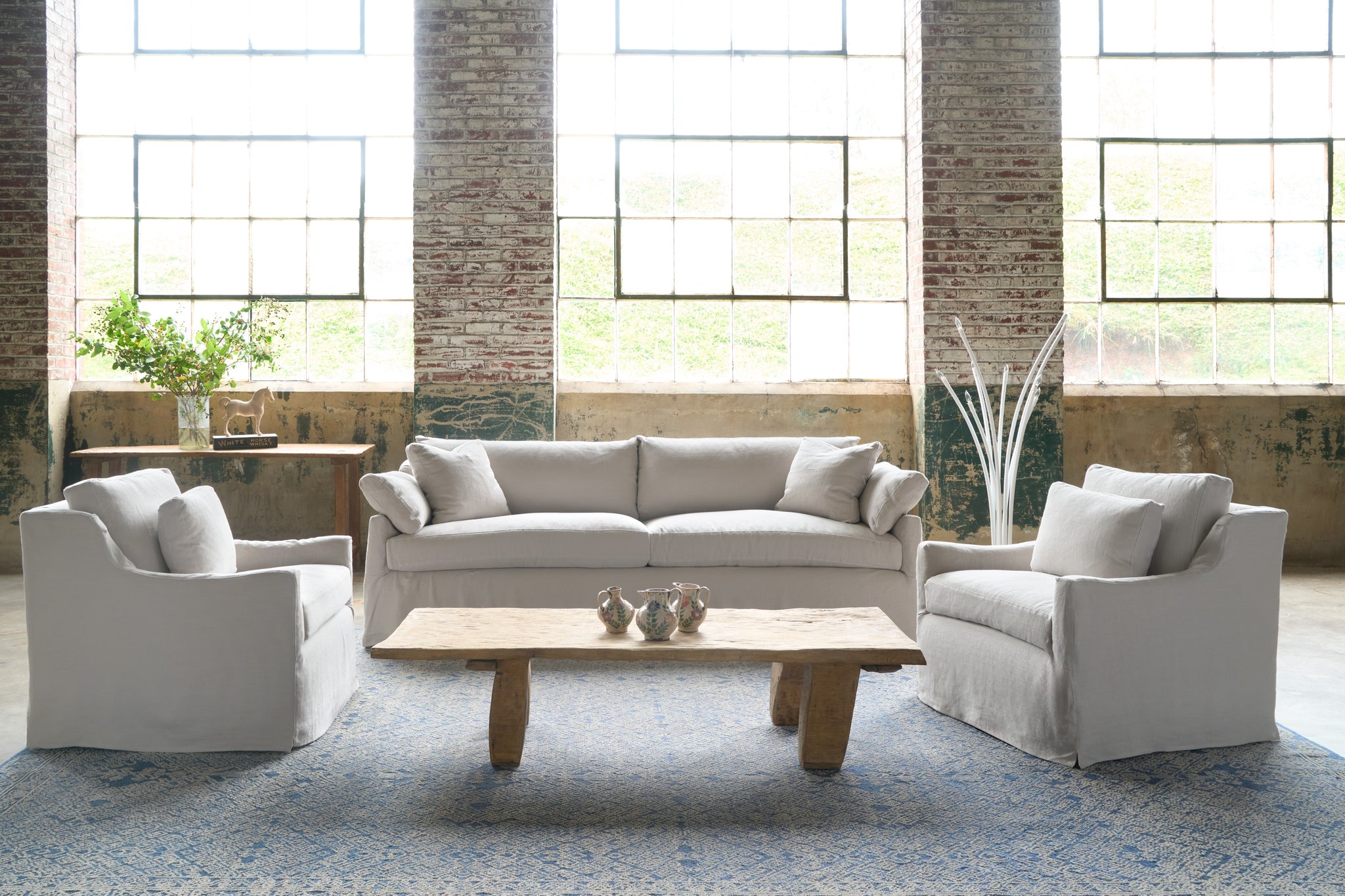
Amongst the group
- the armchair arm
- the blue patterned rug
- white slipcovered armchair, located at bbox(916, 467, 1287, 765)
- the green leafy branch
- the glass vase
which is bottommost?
the blue patterned rug

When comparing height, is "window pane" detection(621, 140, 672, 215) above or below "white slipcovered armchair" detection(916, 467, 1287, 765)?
above

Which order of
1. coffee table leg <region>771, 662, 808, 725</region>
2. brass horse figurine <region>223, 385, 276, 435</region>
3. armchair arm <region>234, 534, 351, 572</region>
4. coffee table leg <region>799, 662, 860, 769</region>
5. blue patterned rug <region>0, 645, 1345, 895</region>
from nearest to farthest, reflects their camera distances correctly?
blue patterned rug <region>0, 645, 1345, 895</region> < coffee table leg <region>799, 662, 860, 769</region> < coffee table leg <region>771, 662, 808, 725</region> < armchair arm <region>234, 534, 351, 572</region> < brass horse figurine <region>223, 385, 276, 435</region>

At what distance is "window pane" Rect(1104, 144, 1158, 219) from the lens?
21.1 feet

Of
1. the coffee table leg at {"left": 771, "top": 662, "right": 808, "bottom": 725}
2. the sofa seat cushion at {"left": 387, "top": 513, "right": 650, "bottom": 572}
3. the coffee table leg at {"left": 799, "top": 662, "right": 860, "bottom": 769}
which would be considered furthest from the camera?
the sofa seat cushion at {"left": 387, "top": 513, "right": 650, "bottom": 572}

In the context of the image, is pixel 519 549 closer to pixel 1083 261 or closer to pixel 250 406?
pixel 250 406

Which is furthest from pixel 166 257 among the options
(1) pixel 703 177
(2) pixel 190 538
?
(2) pixel 190 538

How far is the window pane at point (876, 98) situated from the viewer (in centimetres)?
642

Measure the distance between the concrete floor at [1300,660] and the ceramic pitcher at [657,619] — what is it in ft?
6.26

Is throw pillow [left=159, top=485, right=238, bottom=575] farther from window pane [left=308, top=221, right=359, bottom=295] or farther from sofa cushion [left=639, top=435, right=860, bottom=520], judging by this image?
window pane [left=308, top=221, right=359, bottom=295]

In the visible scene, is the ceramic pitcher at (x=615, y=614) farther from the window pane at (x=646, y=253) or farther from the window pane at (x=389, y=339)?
the window pane at (x=389, y=339)

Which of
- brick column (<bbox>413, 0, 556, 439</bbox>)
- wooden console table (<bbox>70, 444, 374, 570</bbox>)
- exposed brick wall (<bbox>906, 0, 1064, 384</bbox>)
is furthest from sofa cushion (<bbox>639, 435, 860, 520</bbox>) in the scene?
wooden console table (<bbox>70, 444, 374, 570</bbox>)

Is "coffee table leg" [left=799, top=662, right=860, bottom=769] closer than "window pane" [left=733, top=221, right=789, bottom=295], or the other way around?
"coffee table leg" [left=799, top=662, right=860, bottom=769]

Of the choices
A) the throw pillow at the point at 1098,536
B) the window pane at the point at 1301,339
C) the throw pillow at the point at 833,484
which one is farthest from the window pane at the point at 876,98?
Result: the throw pillow at the point at 1098,536

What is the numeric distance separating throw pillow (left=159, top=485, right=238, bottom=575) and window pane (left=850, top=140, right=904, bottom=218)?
4557mm
